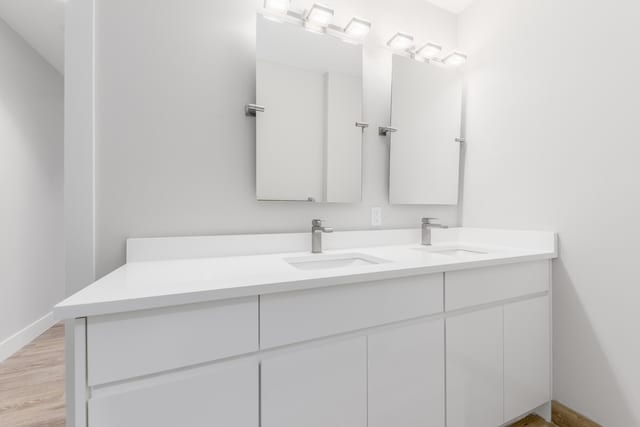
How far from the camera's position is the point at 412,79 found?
1724 mm

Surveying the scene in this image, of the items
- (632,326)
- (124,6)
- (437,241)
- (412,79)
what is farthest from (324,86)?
(632,326)

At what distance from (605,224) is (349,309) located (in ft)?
3.98

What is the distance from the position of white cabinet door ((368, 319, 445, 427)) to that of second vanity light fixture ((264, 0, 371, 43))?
4.76 ft

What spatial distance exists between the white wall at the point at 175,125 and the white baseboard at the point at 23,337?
1.44 meters

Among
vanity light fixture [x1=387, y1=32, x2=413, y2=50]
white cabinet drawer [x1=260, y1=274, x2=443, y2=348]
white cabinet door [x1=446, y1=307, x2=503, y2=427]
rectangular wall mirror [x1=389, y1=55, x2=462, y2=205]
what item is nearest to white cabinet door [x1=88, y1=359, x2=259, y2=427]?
white cabinet drawer [x1=260, y1=274, x2=443, y2=348]

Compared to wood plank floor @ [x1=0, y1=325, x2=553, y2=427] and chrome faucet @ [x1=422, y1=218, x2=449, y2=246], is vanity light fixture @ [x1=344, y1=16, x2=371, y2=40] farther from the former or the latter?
wood plank floor @ [x1=0, y1=325, x2=553, y2=427]

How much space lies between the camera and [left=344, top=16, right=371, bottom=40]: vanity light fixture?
57.6 inches

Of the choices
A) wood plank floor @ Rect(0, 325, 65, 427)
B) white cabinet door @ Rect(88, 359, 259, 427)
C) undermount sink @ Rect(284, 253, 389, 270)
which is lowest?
wood plank floor @ Rect(0, 325, 65, 427)

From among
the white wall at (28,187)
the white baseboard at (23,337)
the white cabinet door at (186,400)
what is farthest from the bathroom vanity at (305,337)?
the white wall at (28,187)

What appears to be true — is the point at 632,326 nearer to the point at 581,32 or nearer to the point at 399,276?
the point at 399,276

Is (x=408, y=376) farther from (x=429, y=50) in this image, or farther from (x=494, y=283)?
(x=429, y=50)

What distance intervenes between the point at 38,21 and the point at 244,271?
2.71 m

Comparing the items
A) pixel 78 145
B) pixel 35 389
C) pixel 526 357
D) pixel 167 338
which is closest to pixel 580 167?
pixel 526 357

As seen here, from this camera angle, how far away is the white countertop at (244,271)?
652mm
